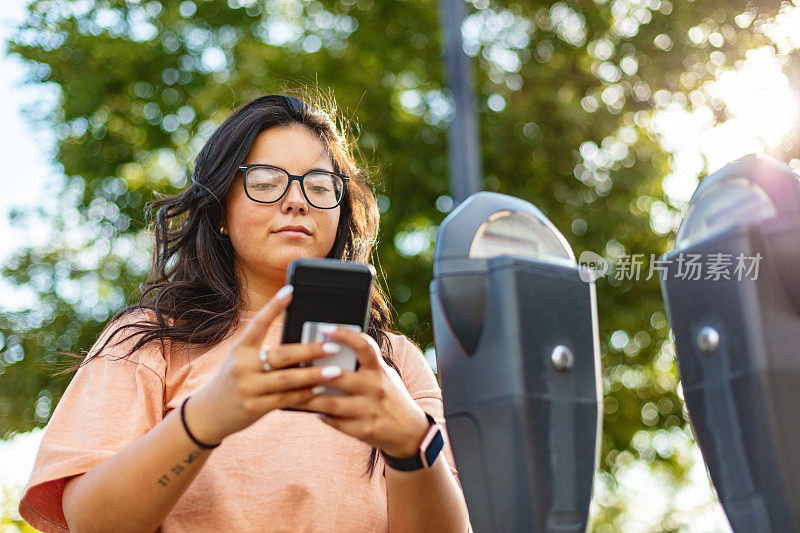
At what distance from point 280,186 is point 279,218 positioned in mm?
76

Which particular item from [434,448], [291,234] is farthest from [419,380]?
[434,448]

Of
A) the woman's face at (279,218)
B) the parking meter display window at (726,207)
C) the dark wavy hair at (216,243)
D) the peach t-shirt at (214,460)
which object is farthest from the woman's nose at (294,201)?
the parking meter display window at (726,207)

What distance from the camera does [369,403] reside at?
1312 mm

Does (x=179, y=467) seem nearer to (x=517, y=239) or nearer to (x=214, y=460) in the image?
(x=214, y=460)

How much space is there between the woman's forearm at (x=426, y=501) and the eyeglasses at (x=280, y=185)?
2.24ft

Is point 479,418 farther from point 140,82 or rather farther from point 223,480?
point 140,82

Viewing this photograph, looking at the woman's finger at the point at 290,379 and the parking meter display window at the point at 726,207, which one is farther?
the parking meter display window at the point at 726,207

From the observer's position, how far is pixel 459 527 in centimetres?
173

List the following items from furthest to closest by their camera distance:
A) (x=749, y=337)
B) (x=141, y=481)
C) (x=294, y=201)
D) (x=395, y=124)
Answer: (x=395, y=124)
(x=294, y=201)
(x=141, y=481)
(x=749, y=337)

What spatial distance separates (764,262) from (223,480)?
3.52ft

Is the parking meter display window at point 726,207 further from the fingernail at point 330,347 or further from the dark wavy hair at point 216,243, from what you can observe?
the dark wavy hair at point 216,243

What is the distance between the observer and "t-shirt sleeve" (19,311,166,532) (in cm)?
165

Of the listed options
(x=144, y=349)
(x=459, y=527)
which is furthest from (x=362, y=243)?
(x=459, y=527)

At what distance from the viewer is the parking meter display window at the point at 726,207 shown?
138 cm
